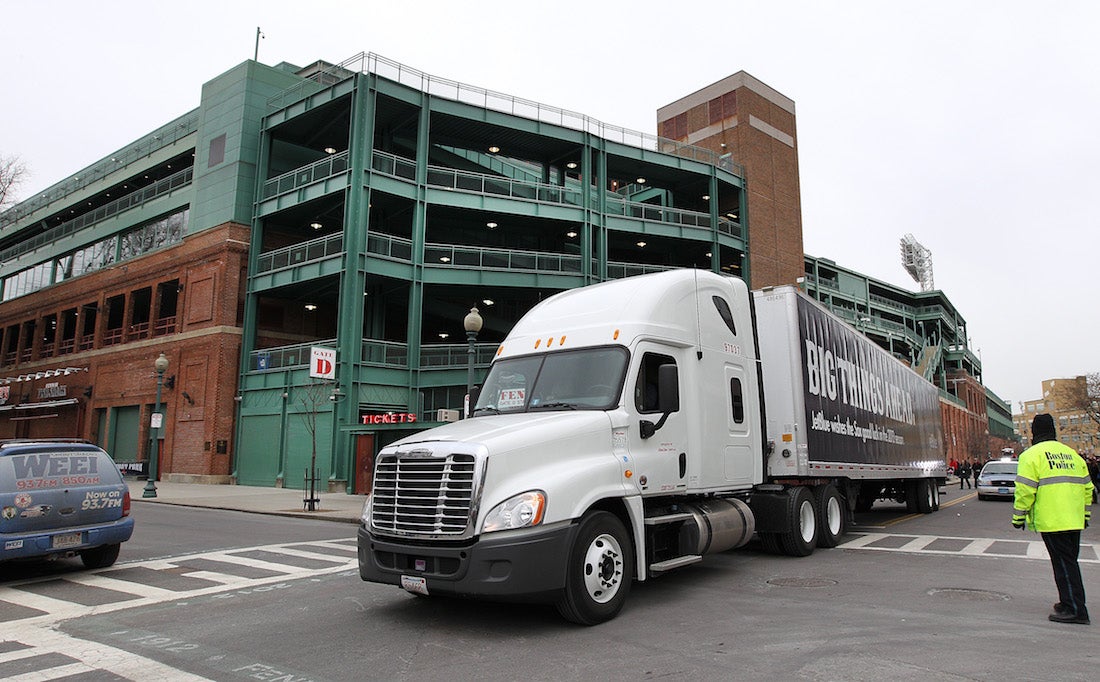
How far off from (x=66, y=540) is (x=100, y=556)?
3.44 feet

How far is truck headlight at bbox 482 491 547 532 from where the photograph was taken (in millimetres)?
5852

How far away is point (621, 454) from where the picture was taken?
271 inches

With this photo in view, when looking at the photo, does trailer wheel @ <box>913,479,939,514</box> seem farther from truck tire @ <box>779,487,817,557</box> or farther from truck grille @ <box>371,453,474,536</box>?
truck grille @ <box>371,453,474,536</box>

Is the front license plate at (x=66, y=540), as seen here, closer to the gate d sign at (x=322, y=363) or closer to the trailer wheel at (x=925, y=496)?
the gate d sign at (x=322, y=363)

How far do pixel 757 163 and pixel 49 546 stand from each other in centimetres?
4398

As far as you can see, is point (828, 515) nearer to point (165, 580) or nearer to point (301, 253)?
point (165, 580)

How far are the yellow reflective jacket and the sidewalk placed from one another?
45.7 feet

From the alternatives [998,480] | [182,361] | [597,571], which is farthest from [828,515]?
[182,361]

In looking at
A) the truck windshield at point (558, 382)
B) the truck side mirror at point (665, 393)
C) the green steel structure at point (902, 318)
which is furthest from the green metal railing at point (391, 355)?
the green steel structure at point (902, 318)

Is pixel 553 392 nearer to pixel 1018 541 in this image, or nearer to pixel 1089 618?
pixel 1089 618

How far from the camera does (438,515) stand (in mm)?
6008

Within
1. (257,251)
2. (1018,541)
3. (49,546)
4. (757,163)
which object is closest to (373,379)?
(257,251)

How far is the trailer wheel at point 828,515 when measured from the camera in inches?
446

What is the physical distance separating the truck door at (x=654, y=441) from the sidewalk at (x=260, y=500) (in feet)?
37.3
